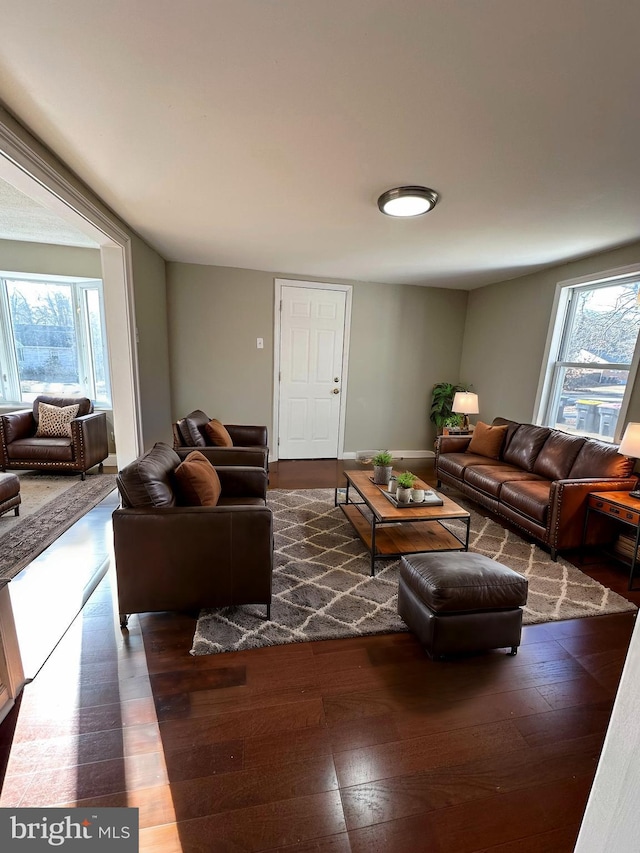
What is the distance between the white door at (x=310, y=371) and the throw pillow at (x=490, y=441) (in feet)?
6.13

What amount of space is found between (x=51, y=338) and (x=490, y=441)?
17.6ft

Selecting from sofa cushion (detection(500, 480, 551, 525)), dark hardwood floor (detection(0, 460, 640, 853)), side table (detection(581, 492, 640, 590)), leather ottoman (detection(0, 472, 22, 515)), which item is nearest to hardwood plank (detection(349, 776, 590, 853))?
dark hardwood floor (detection(0, 460, 640, 853))

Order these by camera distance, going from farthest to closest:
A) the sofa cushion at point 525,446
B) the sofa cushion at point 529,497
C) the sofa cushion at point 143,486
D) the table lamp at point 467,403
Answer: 1. the table lamp at point 467,403
2. the sofa cushion at point 525,446
3. the sofa cushion at point 529,497
4. the sofa cushion at point 143,486

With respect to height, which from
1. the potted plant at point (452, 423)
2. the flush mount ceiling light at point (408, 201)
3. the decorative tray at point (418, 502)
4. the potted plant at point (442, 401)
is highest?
the flush mount ceiling light at point (408, 201)

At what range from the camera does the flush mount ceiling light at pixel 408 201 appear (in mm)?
2154

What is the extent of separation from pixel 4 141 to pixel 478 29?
6.43 ft

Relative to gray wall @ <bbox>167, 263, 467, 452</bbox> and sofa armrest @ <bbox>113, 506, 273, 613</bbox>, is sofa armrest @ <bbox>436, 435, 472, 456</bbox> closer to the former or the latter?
gray wall @ <bbox>167, 263, 467, 452</bbox>

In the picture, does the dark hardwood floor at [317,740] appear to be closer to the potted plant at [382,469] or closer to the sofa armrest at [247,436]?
the potted plant at [382,469]

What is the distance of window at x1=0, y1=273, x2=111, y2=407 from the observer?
4.29 m

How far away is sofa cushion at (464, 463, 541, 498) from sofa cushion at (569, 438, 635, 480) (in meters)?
0.35

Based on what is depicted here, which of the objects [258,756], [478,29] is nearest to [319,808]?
[258,756]

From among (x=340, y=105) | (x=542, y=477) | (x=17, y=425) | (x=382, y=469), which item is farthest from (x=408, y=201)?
(x=17, y=425)

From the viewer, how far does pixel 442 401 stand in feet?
16.9

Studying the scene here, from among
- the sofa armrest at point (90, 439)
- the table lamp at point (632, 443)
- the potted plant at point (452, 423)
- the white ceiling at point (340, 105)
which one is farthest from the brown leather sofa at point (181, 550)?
the potted plant at point (452, 423)
